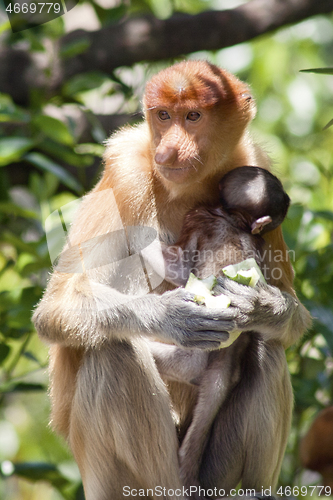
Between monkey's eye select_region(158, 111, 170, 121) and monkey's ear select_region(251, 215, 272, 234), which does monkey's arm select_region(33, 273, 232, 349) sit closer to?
monkey's ear select_region(251, 215, 272, 234)

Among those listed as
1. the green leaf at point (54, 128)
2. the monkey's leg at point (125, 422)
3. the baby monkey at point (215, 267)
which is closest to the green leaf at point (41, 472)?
the monkey's leg at point (125, 422)

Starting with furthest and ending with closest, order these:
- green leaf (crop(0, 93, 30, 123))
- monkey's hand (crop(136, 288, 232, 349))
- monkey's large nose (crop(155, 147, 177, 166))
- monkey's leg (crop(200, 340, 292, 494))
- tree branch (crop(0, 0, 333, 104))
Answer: tree branch (crop(0, 0, 333, 104)) < green leaf (crop(0, 93, 30, 123)) < monkey's leg (crop(200, 340, 292, 494)) < monkey's large nose (crop(155, 147, 177, 166)) < monkey's hand (crop(136, 288, 232, 349))

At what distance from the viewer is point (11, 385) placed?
419cm

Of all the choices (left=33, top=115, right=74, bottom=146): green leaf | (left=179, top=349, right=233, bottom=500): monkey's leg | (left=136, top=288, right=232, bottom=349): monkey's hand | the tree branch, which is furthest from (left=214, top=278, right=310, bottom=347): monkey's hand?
the tree branch

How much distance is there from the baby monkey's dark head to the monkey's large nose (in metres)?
0.36

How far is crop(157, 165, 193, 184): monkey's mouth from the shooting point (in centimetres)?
284

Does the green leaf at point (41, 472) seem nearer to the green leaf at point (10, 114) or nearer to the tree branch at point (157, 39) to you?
the green leaf at point (10, 114)

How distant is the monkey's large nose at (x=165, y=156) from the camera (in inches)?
110

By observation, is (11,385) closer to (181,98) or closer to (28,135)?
(28,135)

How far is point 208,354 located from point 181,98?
1.23m

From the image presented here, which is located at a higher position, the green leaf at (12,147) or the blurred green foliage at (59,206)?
the green leaf at (12,147)

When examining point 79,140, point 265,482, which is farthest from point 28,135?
point 265,482

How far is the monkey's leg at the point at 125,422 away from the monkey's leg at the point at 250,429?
0.89 feet

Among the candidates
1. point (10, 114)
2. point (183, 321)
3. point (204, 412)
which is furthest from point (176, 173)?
point (10, 114)
